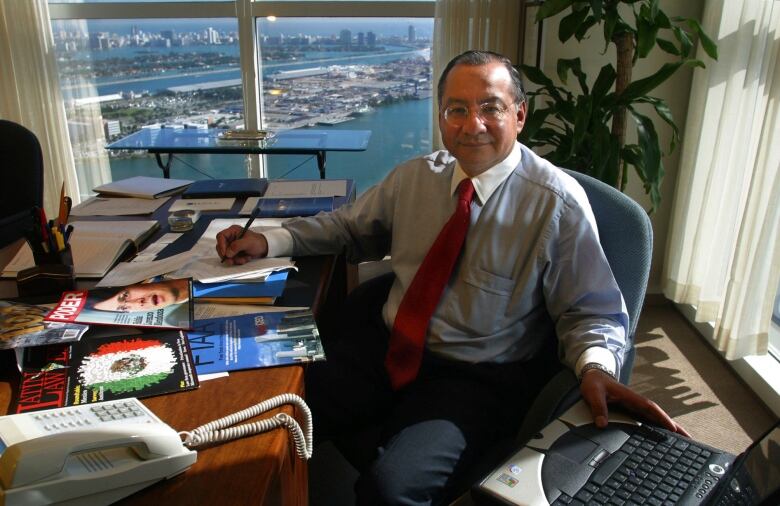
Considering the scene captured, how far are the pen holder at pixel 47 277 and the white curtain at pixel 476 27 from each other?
2.06m

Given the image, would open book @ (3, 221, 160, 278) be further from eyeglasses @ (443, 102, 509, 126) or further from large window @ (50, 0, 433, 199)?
large window @ (50, 0, 433, 199)

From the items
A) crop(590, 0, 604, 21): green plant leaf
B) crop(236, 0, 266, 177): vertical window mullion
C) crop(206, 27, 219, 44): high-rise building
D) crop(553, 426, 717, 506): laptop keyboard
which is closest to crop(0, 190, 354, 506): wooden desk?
crop(553, 426, 717, 506): laptop keyboard

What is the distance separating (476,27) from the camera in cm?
309

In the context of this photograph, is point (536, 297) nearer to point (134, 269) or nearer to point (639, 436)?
point (639, 436)

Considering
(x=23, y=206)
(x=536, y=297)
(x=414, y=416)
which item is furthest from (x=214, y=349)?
(x=23, y=206)

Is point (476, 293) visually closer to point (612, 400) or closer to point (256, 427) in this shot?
point (612, 400)

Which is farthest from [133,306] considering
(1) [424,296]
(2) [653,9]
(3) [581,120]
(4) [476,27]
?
(4) [476,27]

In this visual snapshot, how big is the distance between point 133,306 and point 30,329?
7.0 inches

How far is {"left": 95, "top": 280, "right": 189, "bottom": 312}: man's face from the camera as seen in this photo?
1222mm

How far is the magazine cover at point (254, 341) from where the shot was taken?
1072 mm

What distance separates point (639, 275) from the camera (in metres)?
1.32

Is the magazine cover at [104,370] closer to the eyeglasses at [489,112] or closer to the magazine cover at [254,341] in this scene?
the magazine cover at [254,341]

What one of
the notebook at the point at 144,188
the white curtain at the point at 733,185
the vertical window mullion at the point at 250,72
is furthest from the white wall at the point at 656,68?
the notebook at the point at 144,188

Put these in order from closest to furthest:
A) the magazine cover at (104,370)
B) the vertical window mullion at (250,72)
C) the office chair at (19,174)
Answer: the magazine cover at (104,370) → the office chair at (19,174) → the vertical window mullion at (250,72)
